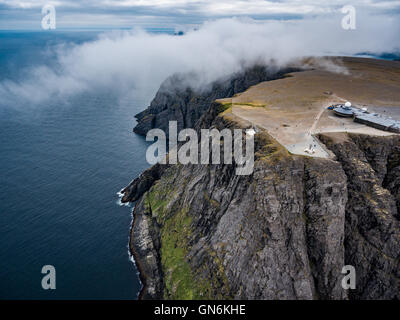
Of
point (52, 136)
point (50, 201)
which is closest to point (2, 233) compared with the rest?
point (50, 201)

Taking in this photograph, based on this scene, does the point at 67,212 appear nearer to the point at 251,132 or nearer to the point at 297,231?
the point at 251,132

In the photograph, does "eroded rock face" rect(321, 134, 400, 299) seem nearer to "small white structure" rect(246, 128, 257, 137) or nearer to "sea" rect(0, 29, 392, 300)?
"small white structure" rect(246, 128, 257, 137)

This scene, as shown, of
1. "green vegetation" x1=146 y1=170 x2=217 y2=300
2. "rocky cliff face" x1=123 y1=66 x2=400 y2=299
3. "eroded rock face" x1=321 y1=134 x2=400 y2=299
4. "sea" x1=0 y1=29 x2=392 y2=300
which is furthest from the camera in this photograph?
"sea" x1=0 y1=29 x2=392 y2=300

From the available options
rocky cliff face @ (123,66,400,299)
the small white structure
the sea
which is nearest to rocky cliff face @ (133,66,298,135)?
the sea

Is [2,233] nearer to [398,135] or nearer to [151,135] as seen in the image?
[151,135]

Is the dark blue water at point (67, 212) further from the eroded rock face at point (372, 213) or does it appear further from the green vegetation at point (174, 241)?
the eroded rock face at point (372, 213)

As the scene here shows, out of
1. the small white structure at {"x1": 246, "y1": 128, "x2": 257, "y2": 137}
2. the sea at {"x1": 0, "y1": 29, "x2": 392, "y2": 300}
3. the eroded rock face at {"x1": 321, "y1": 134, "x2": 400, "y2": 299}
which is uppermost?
the small white structure at {"x1": 246, "y1": 128, "x2": 257, "y2": 137}

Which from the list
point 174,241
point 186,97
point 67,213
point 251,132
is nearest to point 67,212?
point 67,213
